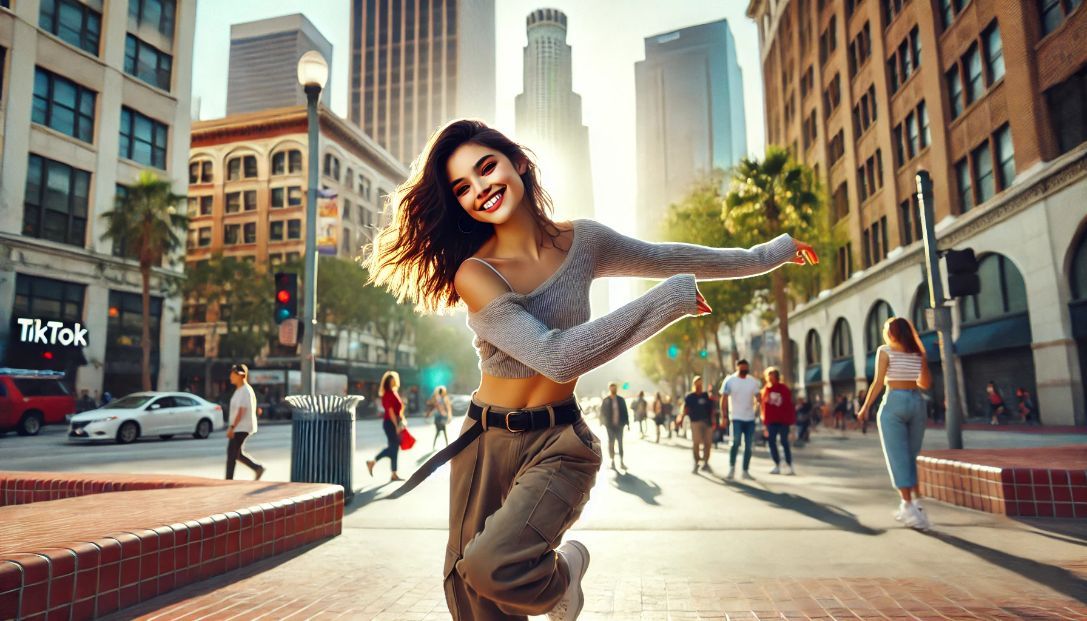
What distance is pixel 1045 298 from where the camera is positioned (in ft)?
61.9

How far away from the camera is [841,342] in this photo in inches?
1458

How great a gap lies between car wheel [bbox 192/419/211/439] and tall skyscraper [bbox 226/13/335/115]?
444 feet

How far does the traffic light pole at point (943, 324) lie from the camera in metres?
9.48

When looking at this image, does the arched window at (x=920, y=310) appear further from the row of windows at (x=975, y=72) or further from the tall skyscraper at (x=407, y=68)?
the tall skyscraper at (x=407, y=68)

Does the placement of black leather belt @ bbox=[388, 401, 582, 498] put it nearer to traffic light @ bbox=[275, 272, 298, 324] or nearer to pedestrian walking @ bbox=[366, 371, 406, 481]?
pedestrian walking @ bbox=[366, 371, 406, 481]

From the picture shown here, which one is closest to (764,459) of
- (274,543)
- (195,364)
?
(274,543)

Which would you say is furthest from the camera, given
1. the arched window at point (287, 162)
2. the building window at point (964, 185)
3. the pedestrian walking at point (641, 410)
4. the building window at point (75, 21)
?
the arched window at point (287, 162)

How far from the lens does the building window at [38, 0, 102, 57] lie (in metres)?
30.2

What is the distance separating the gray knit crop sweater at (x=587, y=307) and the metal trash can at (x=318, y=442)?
20.2 ft

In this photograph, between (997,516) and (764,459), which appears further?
(764,459)

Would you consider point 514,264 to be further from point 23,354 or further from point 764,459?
point 23,354

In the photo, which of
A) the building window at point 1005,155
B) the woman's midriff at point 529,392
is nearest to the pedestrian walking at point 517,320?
the woman's midriff at point 529,392

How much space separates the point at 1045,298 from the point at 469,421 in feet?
70.5

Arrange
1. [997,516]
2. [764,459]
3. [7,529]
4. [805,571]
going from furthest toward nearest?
[764,459] → [997,516] → [805,571] → [7,529]
